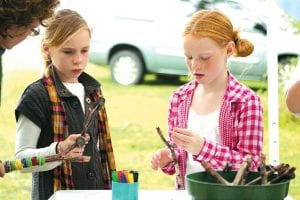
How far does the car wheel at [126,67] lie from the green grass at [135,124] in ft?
0.30

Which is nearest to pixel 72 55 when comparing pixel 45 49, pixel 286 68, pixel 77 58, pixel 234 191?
pixel 77 58

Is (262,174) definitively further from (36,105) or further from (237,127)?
(36,105)

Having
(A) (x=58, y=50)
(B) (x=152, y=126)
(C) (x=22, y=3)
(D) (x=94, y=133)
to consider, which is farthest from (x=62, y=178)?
(B) (x=152, y=126)

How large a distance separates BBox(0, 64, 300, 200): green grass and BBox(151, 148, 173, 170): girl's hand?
285 cm

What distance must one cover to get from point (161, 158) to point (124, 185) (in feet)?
1.15

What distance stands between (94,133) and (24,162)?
61 centimetres

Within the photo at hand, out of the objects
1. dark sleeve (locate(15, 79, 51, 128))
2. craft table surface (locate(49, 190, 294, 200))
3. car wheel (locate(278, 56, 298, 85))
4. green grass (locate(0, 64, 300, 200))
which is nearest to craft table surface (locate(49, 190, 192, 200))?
craft table surface (locate(49, 190, 294, 200))

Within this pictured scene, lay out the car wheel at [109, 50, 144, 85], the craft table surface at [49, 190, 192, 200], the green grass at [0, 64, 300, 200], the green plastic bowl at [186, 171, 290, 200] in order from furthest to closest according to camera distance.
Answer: the car wheel at [109, 50, 144, 85] < the green grass at [0, 64, 300, 200] < the craft table surface at [49, 190, 192, 200] < the green plastic bowl at [186, 171, 290, 200]

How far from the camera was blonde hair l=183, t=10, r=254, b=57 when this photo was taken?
2572mm

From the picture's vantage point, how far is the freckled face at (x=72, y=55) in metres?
2.65

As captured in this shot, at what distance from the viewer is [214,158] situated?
2402mm

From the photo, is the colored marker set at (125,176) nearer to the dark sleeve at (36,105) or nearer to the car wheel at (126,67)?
the dark sleeve at (36,105)

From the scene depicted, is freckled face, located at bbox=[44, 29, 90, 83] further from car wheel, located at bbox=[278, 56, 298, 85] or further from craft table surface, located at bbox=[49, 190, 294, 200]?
car wheel, located at bbox=[278, 56, 298, 85]

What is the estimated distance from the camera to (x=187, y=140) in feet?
7.59
